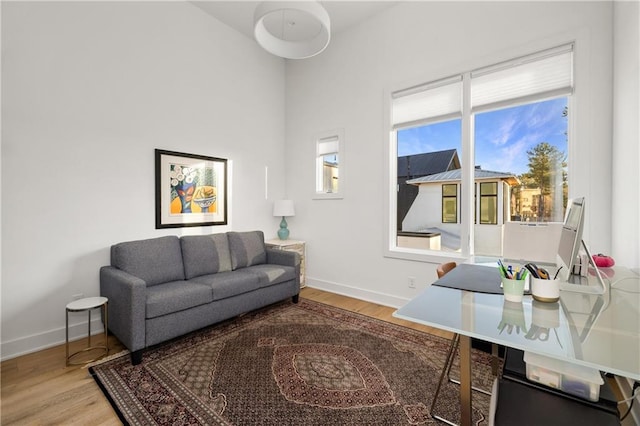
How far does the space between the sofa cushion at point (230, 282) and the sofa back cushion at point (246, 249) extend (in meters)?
0.29

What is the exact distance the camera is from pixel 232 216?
406 centimetres

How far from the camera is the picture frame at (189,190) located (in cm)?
334

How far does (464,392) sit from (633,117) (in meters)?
2.06

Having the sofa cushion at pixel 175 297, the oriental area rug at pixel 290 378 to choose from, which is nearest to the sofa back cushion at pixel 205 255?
the sofa cushion at pixel 175 297

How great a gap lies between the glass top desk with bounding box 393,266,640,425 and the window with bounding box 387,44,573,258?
4.93ft

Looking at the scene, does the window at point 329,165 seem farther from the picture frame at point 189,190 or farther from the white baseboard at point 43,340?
the white baseboard at point 43,340

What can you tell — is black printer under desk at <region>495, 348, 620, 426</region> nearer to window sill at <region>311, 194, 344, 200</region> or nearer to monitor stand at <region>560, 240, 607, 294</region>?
monitor stand at <region>560, 240, 607, 294</region>

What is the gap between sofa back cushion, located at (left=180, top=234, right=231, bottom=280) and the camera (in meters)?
3.15

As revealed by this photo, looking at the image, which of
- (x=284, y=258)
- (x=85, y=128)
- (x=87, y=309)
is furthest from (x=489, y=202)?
(x=85, y=128)

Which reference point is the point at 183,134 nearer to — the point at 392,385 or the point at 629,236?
the point at 392,385

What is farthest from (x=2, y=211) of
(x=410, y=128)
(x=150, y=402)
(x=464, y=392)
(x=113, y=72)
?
(x=410, y=128)

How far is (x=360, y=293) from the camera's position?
3881mm

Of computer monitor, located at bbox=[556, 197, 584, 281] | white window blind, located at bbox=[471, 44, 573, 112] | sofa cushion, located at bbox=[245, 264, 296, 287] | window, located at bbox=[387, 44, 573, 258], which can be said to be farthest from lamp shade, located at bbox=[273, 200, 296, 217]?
computer monitor, located at bbox=[556, 197, 584, 281]

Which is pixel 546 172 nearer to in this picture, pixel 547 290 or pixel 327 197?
pixel 547 290
